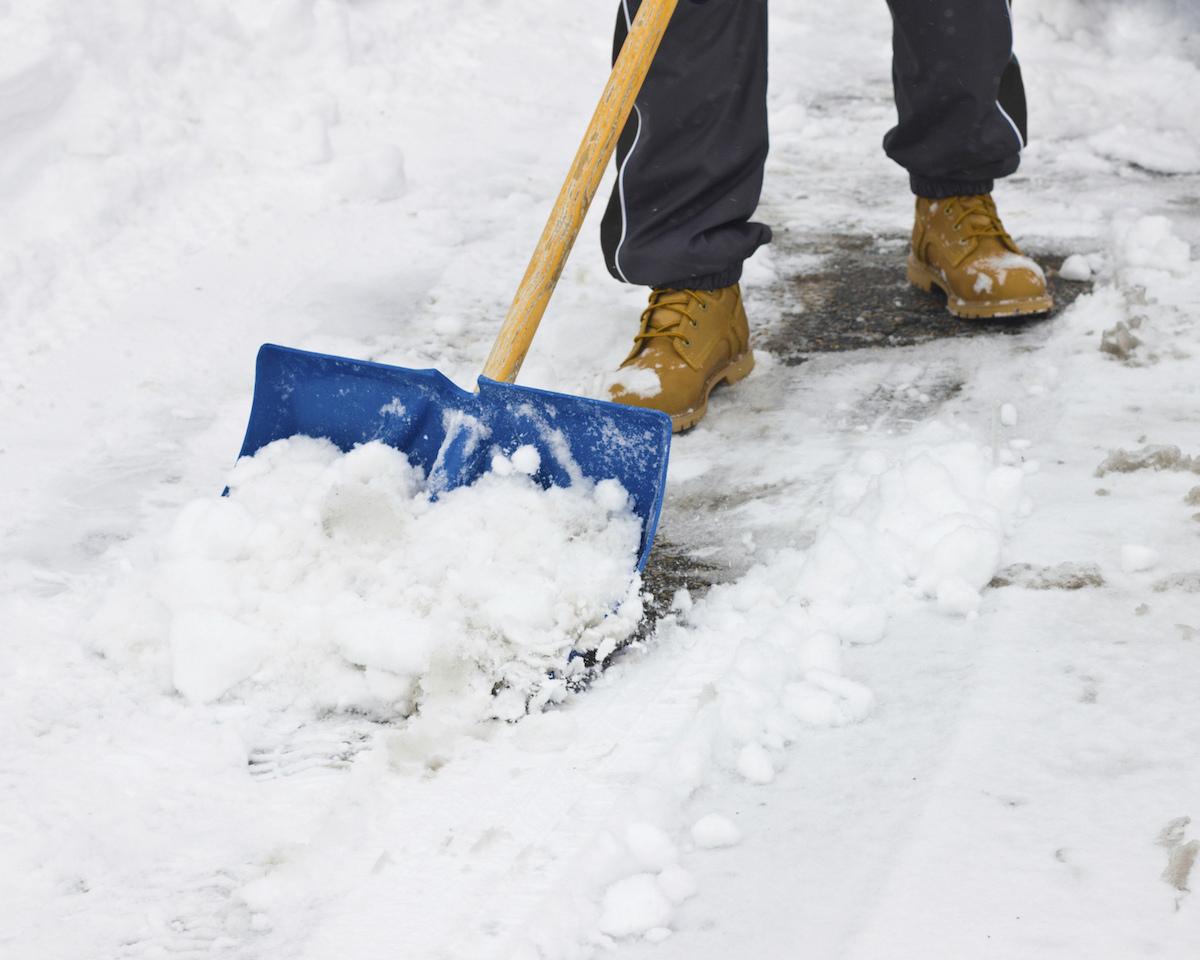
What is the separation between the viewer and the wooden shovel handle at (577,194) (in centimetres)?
195

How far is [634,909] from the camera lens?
1.20 meters

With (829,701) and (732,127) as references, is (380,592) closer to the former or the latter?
(829,701)

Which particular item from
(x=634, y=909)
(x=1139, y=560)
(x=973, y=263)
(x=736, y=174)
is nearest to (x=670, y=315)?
(x=736, y=174)

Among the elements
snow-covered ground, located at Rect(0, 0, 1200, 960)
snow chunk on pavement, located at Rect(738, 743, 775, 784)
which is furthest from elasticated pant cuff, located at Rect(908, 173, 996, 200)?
snow chunk on pavement, located at Rect(738, 743, 775, 784)

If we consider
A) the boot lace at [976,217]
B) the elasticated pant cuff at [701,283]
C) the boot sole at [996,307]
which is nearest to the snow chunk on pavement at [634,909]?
the elasticated pant cuff at [701,283]

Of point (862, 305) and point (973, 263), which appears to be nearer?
point (973, 263)

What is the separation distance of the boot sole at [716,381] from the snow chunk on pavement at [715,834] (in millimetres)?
1065

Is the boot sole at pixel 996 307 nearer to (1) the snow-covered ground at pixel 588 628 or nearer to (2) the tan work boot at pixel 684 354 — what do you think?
(1) the snow-covered ground at pixel 588 628

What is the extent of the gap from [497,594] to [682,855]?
46 centimetres

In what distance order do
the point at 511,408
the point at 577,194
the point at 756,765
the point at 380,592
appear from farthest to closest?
the point at 577,194, the point at 511,408, the point at 380,592, the point at 756,765

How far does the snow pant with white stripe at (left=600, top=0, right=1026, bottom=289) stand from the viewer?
224 cm

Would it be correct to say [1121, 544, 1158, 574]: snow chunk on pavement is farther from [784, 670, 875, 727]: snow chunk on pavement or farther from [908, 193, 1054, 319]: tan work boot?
[908, 193, 1054, 319]: tan work boot

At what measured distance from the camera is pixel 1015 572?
1.68 meters

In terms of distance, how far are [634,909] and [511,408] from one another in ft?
2.72
